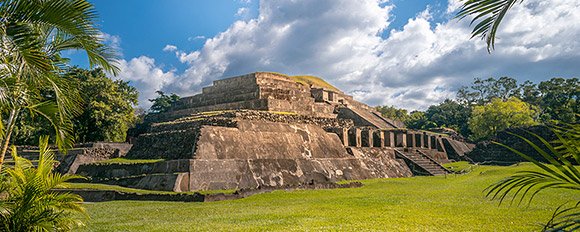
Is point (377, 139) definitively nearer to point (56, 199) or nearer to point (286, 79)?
point (286, 79)

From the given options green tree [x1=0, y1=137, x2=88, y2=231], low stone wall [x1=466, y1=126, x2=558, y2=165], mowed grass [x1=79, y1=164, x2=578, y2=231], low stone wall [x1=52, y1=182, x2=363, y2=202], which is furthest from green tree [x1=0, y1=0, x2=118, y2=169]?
low stone wall [x1=466, y1=126, x2=558, y2=165]

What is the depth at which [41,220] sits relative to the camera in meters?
4.07

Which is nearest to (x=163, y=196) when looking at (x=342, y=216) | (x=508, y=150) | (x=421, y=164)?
(x=342, y=216)

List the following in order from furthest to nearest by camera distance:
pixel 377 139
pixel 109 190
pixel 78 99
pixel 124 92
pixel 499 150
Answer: pixel 124 92 < pixel 499 150 < pixel 377 139 < pixel 109 190 < pixel 78 99

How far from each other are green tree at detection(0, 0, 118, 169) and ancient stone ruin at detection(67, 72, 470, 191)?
18.4ft

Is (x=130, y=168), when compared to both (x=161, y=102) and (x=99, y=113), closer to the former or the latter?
(x=99, y=113)

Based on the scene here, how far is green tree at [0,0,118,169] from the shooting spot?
4336 mm

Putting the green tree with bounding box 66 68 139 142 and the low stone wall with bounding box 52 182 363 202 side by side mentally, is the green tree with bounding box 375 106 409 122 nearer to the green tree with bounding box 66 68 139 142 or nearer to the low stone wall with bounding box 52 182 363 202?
the green tree with bounding box 66 68 139 142

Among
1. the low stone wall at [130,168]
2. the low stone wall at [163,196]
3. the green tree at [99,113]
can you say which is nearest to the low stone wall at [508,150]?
the low stone wall at [163,196]

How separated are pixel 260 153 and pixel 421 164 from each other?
9.44 meters

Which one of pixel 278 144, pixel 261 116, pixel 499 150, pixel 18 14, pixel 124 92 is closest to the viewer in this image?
pixel 18 14

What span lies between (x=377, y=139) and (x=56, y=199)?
17.6 metres

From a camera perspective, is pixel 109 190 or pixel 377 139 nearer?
pixel 109 190

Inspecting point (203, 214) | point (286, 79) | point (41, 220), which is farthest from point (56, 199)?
point (286, 79)
